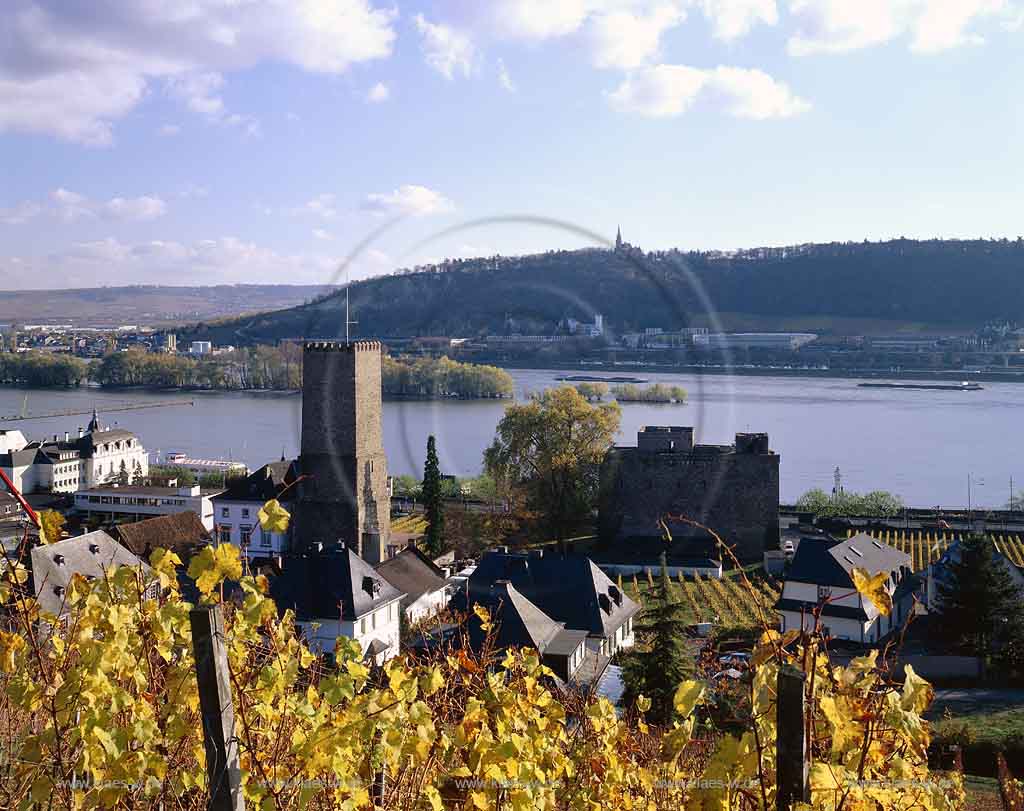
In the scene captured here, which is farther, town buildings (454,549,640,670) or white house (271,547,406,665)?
town buildings (454,549,640,670)

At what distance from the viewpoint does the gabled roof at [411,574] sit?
10570 mm

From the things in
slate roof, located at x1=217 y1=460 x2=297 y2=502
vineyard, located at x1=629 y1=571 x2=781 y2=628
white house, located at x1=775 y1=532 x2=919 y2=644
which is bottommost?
vineyard, located at x1=629 y1=571 x2=781 y2=628

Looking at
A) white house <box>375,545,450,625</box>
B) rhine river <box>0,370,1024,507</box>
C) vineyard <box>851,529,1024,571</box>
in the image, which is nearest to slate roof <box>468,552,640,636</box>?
white house <box>375,545,450,625</box>

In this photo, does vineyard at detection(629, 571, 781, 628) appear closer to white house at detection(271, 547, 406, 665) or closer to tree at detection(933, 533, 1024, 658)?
tree at detection(933, 533, 1024, 658)

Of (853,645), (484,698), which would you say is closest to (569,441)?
(853,645)

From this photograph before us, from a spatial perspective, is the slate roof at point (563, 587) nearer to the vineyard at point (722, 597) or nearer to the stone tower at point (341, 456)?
the vineyard at point (722, 597)

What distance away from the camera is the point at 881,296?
55.8m

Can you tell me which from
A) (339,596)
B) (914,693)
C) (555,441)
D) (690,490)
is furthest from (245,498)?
(914,693)

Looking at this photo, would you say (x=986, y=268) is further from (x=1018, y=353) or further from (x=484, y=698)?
(x=484, y=698)

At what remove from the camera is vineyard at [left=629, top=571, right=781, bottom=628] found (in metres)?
10.8

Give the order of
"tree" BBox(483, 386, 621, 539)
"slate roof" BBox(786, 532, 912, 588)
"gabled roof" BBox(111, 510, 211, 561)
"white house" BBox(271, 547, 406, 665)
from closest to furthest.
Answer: "white house" BBox(271, 547, 406, 665), "slate roof" BBox(786, 532, 912, 588), "gabled roof" BBox(111, 510, 211, 561), "tree" BBox(483, 386, 621, 539)

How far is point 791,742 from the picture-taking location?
4.50 ft

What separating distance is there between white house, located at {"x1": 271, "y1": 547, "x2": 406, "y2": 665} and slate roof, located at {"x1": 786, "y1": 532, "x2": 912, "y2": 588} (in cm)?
412

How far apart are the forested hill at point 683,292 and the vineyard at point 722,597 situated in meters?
18.7
